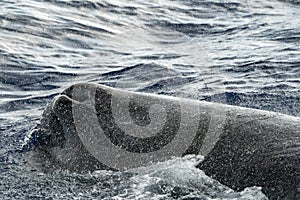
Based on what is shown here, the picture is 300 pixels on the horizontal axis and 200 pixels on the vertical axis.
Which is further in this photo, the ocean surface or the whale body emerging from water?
the ocean surface

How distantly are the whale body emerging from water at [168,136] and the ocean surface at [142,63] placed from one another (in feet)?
0.42

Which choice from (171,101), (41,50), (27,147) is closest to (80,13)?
(41,50)

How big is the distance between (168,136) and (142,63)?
6.18 meters

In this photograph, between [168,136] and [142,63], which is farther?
[142,63]

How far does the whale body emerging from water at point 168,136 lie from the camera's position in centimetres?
626

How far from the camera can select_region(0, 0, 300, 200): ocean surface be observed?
6828mm

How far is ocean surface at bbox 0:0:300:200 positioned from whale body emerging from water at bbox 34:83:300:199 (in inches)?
5.1

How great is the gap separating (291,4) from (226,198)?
465 inches

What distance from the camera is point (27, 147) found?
8.13m

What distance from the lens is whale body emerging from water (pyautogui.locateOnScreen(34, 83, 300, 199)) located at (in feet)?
20.5

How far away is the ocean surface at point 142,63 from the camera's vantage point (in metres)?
6.83

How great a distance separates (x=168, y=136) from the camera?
6816 mm

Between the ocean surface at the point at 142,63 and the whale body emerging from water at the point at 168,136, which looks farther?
the ocean surface at the point at 142,63

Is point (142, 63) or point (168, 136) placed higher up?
point (168, 136)
